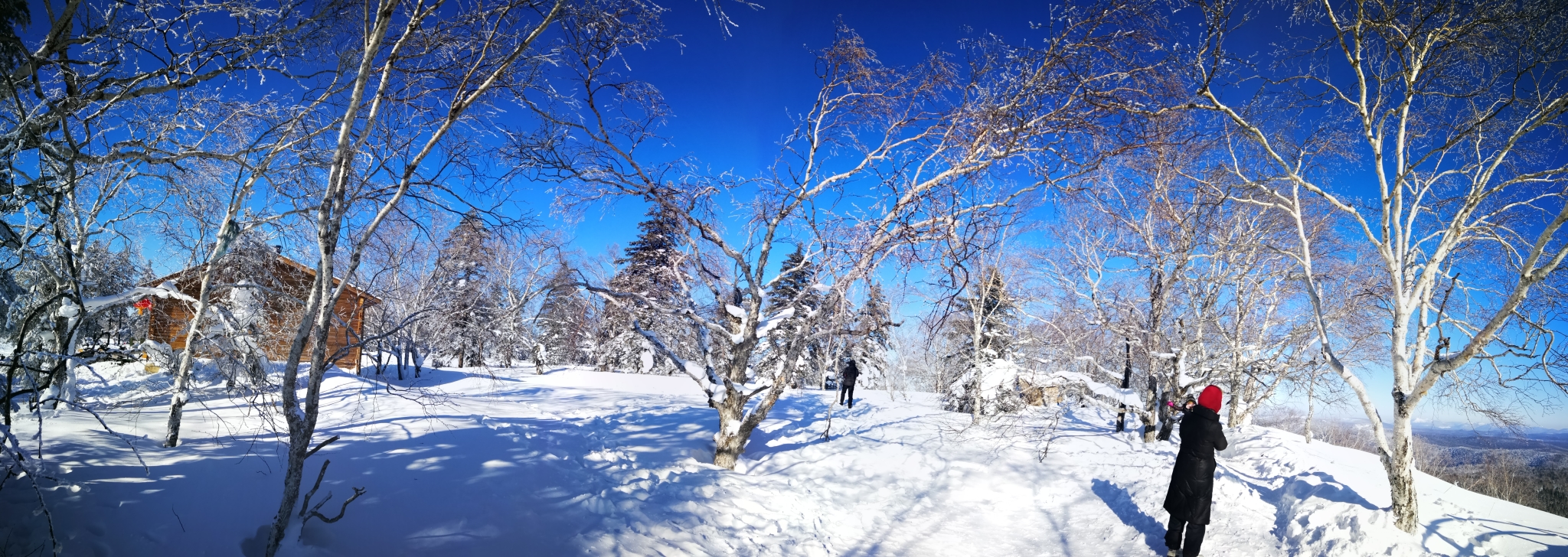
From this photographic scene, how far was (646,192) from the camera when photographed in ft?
22.7

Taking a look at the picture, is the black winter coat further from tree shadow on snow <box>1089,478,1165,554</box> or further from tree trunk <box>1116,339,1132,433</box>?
tree trunk <box>1116,339,1132,433</box>

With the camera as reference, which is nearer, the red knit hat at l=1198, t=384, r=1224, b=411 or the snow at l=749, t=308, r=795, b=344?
the red knit hat at l=1198, t=384, r=1224, b=411

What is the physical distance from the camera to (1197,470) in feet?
17.9


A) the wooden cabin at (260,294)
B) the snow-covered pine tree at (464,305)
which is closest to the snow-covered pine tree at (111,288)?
the wooden cabin at (260,294)

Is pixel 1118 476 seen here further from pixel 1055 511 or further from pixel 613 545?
pixel 613 545

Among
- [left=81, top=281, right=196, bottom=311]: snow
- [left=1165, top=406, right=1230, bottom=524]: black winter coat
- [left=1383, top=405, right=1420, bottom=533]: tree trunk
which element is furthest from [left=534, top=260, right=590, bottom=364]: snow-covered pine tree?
[left=1383, top=405, right=1420, bottom=533]: tree trunk

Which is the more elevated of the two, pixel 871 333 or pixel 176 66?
pixel 176 66

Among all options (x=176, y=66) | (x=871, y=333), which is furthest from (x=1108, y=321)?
(x=176, y=66)

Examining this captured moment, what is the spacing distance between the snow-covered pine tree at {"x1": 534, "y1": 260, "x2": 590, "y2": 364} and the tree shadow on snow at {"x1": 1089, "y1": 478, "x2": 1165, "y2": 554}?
6677 mm

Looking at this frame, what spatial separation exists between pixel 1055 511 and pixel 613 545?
547 centimetres

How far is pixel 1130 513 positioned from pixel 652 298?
21.2ft

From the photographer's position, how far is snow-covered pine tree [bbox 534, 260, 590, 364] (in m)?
7.19

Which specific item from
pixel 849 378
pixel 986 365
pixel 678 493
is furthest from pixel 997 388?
pixel 678 493

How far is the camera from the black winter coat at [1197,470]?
5402 mm
